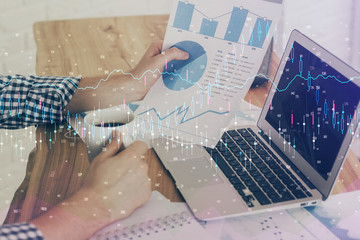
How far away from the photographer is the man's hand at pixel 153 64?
0.85 metres

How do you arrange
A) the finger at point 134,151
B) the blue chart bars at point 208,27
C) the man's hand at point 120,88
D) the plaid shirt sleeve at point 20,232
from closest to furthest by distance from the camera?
1. the plaid shirt sleeve at point 20,232
2. the finger at point 134,151
3. the blue chart bars at point 208,27
4. the man's hand at point 120,88

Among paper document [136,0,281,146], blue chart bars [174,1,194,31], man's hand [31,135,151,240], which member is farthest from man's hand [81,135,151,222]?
blue chart bars [174,1,194,31]

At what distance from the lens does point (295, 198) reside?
68 cm

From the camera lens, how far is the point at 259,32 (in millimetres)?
785

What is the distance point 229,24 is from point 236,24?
14 millimetres

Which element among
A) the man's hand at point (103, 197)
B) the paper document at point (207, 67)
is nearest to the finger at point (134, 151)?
the man's hand at point (103, 197)

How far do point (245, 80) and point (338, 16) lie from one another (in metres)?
1.35

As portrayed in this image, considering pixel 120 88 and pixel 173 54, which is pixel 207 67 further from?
pixel 120 88

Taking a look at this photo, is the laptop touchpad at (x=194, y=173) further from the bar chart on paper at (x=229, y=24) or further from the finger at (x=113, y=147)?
the bar chart on paper at (x=229, y=24)

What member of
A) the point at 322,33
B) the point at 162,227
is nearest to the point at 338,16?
the point at 322,33

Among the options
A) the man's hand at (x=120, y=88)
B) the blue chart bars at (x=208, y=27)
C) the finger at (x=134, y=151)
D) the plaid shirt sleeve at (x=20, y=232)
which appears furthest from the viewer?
the man's hand at (x=120, y=88)

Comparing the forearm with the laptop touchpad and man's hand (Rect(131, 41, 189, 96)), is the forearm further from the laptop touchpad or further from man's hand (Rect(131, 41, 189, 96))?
the laptop touchpad

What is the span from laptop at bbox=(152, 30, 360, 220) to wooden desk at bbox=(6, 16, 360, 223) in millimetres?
55

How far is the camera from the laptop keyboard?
2.25ft
